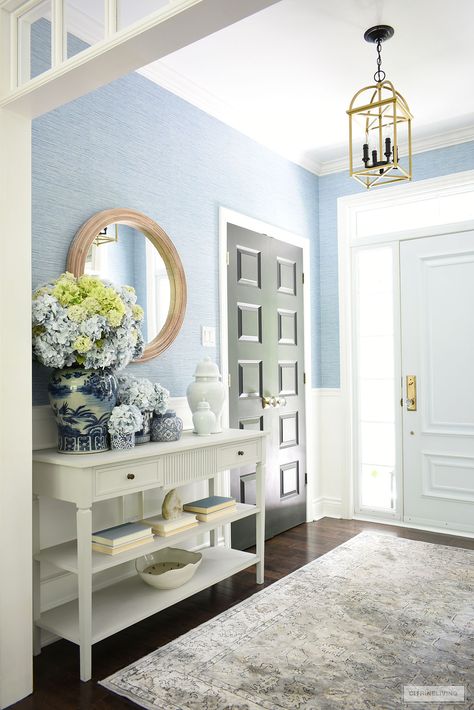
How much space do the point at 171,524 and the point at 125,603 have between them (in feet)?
1.23

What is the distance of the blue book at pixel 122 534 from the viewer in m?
2.29

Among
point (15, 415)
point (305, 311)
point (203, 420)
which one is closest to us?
point (15, 415)

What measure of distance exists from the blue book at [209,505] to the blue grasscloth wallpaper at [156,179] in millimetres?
637

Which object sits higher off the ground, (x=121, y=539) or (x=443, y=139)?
(x=443, y=139)

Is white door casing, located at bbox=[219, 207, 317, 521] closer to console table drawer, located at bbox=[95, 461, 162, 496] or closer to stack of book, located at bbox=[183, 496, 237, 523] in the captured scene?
stack of book, located at bbox=[183, 496, 237, 523]

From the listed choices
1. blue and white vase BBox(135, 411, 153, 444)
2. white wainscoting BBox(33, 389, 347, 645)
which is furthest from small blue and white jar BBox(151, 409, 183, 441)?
white wainscoting BBox(33, 389, 347, 645)

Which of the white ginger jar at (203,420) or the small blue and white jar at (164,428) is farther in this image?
the white ginger jar at (203,420)

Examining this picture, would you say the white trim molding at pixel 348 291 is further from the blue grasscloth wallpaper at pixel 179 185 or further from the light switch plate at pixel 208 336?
the light switch plate at pixel 208 336

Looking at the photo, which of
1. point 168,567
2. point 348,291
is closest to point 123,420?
point 168,567

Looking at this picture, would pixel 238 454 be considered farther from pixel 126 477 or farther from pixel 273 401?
pixel 273 401

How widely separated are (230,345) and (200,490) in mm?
928

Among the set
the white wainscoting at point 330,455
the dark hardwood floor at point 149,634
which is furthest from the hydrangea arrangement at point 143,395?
the white wainscoting at point 330,455

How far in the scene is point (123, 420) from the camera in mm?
2367

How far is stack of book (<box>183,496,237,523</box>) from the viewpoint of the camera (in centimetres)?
281
